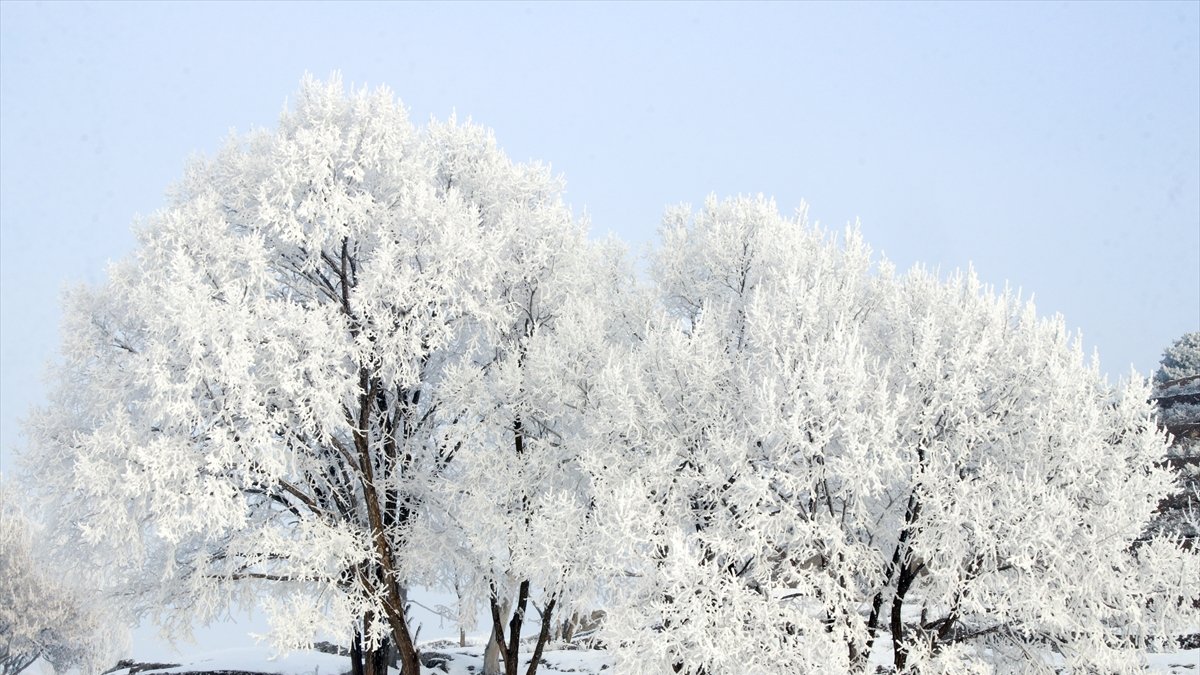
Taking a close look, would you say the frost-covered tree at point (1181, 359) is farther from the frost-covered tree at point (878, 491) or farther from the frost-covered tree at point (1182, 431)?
the frost-covered tree at point (878, 491)

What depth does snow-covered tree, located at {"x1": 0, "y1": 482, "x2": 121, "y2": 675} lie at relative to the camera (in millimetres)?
32250

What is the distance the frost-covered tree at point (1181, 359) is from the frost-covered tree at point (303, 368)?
34.5 m

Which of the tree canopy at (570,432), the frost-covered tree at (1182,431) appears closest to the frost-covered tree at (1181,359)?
the frost-covered tree at (1182,431)

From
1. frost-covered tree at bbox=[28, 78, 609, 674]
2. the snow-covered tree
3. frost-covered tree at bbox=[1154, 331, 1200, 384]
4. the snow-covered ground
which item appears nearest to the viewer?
frost-covered tree at bbox=[28, 78, 609, 674]

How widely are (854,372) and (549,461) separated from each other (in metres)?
6.20

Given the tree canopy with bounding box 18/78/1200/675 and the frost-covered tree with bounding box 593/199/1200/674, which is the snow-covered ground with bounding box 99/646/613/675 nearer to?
the tree canopy with bounding box 18/78/1200/675

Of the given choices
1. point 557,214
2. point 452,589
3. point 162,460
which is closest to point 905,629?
point 452,589

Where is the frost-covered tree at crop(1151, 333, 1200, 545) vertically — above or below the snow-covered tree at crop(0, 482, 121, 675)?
above

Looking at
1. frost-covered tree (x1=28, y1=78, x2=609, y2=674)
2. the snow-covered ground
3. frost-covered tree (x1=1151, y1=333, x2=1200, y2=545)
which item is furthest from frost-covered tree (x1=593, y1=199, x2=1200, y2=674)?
the snow-covered ground

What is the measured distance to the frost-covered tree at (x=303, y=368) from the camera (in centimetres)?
1425

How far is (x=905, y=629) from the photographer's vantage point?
1420 cm

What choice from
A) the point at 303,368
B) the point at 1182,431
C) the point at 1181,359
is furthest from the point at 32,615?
the point at 1181,359

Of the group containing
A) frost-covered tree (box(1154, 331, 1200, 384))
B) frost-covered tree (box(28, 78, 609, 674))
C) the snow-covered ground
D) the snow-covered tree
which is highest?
frost-covered tree (box(1154, 331, 1200, 384))

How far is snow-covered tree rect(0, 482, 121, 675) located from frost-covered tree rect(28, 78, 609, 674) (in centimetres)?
1864
